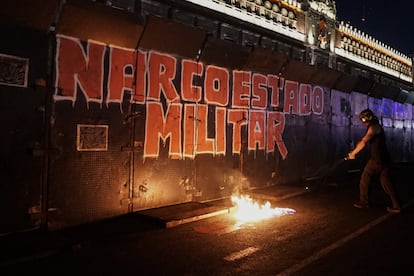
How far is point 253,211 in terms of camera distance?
830 cm

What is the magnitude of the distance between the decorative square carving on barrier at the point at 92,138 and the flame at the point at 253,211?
306cm

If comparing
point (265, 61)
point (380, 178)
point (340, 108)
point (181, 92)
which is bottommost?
point (380, 178)

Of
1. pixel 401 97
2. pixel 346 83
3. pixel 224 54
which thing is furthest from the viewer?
pixel 401 97

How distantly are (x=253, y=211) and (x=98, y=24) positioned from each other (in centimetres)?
495

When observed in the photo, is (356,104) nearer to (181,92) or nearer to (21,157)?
(181,92)

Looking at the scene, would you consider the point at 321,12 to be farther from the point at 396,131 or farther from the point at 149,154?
the point at 149,154

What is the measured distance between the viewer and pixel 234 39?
1192cm

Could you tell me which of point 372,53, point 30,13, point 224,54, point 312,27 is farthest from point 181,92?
→ point 372,53

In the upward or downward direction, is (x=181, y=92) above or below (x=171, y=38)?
below

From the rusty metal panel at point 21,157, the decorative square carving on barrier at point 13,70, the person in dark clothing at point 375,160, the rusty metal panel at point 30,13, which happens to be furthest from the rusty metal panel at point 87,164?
the person in dark clothing at point 375,160

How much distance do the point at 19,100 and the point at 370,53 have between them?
18780mm

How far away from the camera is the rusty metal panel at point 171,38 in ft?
24.6

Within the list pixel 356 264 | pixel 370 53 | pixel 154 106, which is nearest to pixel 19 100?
pixel 154 106

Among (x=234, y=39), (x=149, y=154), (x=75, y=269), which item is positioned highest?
(x=234, y=39)
